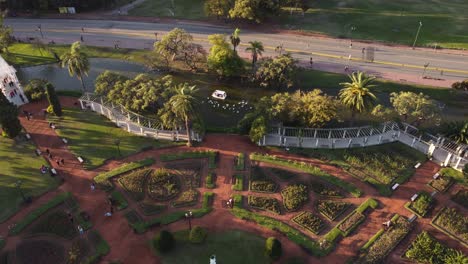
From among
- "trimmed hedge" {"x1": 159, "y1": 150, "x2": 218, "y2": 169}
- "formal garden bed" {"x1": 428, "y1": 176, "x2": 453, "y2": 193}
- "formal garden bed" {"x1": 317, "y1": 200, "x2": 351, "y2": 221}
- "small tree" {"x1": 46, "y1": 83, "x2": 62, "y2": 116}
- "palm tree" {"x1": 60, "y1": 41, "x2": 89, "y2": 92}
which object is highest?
"palm tree" {"x1": 60, "y1": 41, "x2": 89, "y2": 92}

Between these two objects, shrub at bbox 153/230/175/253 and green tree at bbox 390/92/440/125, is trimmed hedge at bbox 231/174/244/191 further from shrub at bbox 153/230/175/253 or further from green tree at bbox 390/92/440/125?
green tree at bbox 390/92/440/125

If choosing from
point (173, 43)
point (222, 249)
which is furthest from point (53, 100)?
point (222, 249)

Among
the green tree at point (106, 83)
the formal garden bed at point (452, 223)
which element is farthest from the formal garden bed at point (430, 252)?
the green tree at point (106, 83)

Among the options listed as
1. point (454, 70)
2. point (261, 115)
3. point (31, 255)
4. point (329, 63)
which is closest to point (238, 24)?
point (329, 63)

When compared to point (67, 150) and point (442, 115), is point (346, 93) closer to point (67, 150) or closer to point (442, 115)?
point (442, 115)

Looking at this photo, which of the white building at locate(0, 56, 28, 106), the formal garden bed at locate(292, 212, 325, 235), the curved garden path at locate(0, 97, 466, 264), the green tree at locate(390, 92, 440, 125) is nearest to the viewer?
the curved garden path at locate(0, 97, 466, 264)

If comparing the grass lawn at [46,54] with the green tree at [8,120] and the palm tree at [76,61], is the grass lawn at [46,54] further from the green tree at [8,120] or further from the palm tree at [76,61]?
the green tree at [8,120]

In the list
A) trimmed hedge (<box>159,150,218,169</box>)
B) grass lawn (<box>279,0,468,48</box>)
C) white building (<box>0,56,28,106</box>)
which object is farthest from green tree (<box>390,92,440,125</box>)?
white building (<box>0,56,28,106</box>)
